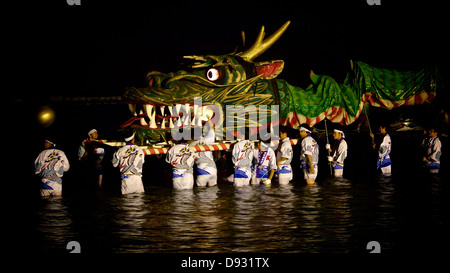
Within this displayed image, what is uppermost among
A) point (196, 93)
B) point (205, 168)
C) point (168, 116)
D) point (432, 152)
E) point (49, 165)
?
point (196, 93)

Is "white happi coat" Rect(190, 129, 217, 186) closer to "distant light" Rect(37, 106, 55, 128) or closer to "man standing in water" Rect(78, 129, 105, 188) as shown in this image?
"man standing in water" Rect(78, 129, 105, 188)

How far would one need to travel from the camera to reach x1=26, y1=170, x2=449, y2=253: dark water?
7746 millimetres

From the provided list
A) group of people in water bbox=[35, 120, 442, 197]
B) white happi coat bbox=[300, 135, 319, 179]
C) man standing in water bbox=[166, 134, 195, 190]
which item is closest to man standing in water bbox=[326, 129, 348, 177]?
group of people in water bbox=[35, 120, 442, 197]

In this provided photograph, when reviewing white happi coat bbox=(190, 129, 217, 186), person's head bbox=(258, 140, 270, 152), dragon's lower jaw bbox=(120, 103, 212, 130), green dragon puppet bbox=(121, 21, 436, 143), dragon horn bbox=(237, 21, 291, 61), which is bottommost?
white happi coat bbox=(190, 129, 217, 186)

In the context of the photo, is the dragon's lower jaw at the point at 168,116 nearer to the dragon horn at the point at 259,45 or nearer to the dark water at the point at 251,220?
the dark water at the point at 251,220

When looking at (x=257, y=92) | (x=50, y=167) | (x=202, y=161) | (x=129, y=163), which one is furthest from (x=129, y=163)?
(x=257, y=92)

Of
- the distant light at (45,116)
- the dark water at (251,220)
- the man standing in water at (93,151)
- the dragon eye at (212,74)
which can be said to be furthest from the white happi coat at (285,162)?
the distant light at (45,116)

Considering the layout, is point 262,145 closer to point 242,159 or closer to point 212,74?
point 242,159

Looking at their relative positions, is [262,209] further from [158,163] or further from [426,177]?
[158,163]

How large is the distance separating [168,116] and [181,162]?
81.3 inches

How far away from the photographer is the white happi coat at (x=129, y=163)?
12227mm

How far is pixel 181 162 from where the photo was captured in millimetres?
12805
